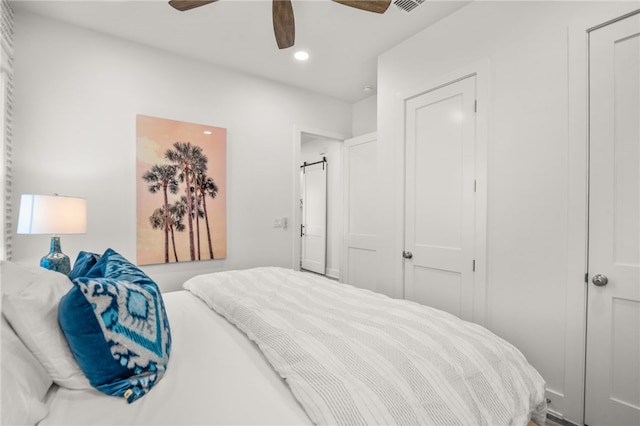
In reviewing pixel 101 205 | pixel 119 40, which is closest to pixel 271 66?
pixel 119 40

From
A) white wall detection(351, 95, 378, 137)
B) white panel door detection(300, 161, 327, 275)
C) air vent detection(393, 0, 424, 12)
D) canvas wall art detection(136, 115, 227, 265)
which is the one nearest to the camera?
air vent detection(393, 0, 424, 12)

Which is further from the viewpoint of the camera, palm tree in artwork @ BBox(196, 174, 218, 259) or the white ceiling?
palm tree in artwork @ BBox(196, 174, 218, 259)

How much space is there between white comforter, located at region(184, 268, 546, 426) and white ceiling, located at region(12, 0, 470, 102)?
2.14m

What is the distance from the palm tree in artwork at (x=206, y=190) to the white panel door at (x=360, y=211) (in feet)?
5.60

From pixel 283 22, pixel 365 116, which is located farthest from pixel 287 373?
pixel 365 116

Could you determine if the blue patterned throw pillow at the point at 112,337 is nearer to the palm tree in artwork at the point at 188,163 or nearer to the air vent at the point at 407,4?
the palm tree in artwork at the point at 188,163

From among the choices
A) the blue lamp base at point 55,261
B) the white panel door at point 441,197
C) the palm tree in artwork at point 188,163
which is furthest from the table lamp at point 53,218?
the white panel door at point 441,197

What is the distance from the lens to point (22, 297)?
89 cm

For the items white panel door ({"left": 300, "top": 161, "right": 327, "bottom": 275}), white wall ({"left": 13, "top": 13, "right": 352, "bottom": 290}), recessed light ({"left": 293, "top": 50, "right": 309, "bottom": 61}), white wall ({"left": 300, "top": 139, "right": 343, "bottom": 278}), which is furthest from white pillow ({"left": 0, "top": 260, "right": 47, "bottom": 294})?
white panel door ({"left": 300, "top": 161, "right": 327, "bottom": 275})

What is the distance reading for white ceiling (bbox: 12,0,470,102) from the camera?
7.73 ft

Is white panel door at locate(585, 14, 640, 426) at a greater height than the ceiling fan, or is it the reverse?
the ceiling fan

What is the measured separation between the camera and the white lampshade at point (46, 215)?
1959 millimetres

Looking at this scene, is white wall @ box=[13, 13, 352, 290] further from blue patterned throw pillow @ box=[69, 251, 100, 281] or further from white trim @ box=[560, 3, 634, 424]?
white trim @ box=[560, 3, 634, 424]

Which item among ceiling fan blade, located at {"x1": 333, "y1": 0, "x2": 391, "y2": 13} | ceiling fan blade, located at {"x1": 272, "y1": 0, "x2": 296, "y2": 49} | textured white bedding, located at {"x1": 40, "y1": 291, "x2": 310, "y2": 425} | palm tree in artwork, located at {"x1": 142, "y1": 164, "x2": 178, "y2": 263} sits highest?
ceiling fan blade, located at {"x1": 333, "y1": 0, "x2": 391, "y2": 13}
